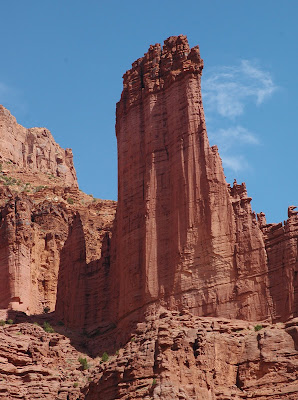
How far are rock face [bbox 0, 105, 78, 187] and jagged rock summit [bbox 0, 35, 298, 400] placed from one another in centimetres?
4686

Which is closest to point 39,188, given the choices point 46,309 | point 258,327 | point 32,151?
point 32,151

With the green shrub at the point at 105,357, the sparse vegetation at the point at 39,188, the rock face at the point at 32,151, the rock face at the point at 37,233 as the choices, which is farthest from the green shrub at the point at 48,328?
the rock face at the point at 32,151

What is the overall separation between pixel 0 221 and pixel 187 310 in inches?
1086

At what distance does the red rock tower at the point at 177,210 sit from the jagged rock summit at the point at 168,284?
8cm

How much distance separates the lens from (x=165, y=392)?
198ft

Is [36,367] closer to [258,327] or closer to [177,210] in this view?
[177,210]

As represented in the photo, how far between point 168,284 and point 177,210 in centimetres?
454

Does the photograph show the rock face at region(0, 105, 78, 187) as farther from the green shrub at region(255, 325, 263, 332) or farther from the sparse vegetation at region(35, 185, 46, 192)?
the green shrub at region(255, 325, 263, 332)

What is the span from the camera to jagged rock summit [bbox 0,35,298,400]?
63250 mm

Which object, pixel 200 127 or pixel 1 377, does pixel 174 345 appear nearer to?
pixel 1 377

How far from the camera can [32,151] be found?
136875mm

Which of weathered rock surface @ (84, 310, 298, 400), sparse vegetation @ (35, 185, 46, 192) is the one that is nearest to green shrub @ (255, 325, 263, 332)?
weathered rock surface @ (84, 310, 298, 400)

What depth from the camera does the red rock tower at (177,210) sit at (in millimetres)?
69125

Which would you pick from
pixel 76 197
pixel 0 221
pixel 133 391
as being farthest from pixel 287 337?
pixel 76 197
